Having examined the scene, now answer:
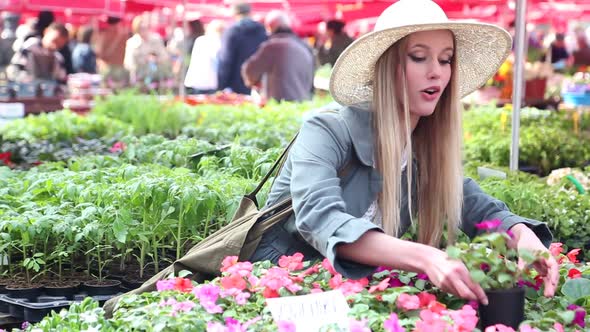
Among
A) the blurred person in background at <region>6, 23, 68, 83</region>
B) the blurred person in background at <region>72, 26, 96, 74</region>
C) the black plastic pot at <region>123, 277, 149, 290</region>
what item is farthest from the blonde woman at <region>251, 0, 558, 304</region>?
the blurred person in background at <region>72, 26, 96, 74</region>

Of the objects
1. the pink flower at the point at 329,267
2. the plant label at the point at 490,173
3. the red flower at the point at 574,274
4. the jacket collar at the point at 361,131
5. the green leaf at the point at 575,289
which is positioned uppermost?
the jacket collar at the point at 361,131

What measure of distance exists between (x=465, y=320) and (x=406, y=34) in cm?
93

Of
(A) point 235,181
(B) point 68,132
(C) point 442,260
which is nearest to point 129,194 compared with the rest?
(A) point 235,181

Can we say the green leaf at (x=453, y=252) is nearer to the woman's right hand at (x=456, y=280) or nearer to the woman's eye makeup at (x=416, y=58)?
the woman's right hand at (x=456, y=280)

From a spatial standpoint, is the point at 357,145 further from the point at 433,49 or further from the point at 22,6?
the point at 22,6

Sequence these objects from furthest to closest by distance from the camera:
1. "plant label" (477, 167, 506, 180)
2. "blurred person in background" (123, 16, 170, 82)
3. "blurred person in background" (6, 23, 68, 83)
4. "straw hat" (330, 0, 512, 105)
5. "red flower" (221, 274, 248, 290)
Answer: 1. "blurred person in background" (123, 16, 170, 82)
2. "blurred person in background" (6, 23, 68, 83)
3. "plant label" (477, 167, 506, 180)
4. "straw hat" (330, 0, 512, 105)
5. "red flower" (221, 274, 248, 290)

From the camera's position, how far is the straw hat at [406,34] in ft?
8.59

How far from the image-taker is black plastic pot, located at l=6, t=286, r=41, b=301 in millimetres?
3368

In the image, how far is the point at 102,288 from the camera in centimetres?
342

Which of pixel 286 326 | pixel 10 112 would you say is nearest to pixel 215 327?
pixel 286 326

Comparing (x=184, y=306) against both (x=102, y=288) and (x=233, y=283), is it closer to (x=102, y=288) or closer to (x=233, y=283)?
(x=233, y=283)

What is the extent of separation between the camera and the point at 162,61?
46.2 ft

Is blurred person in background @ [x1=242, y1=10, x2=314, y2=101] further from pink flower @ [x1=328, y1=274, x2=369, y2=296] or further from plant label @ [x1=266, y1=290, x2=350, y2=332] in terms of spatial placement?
plant label @ [x1=266, y1=290, x2=350, y2=332]

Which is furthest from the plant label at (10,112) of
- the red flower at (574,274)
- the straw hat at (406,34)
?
the red flower at (574,274)
